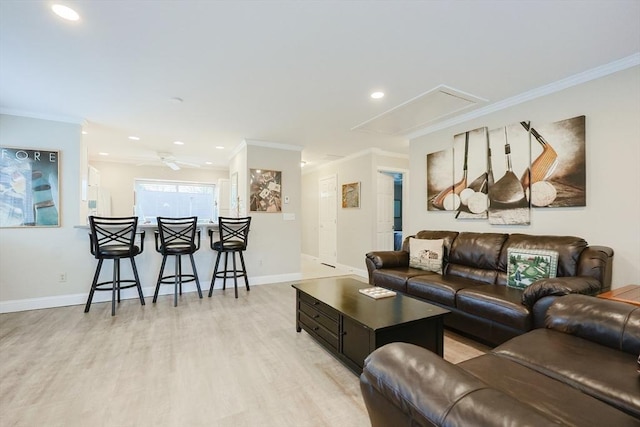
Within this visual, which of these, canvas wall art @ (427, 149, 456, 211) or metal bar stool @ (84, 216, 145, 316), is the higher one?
canvas wall art @ (427, 149, 456, 211)

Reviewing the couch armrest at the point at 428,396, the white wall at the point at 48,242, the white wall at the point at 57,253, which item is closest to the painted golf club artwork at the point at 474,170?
the couch armrest at the point at 428,396

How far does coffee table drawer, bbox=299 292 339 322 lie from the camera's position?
7.16 ft

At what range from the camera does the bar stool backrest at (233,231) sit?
4.08 m

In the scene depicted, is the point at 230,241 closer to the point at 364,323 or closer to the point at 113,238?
the point at 113,238

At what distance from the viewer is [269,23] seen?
193cm

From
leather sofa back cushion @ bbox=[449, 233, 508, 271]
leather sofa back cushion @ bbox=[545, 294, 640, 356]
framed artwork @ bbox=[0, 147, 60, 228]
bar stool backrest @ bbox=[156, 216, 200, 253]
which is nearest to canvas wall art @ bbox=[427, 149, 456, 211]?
leather sofa back cushion @ bbox=[449, 233, 508, 271]

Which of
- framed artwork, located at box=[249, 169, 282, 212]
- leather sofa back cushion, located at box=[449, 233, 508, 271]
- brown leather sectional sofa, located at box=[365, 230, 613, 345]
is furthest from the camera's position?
framed artwork, located at box=[249, 169, 282, 212]

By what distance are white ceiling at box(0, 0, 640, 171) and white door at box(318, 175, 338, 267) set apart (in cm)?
304

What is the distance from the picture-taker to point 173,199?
7500 millimetres

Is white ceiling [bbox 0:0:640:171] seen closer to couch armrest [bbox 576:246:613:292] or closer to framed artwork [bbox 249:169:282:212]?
framed artwork [bbox 249:169:282:212]

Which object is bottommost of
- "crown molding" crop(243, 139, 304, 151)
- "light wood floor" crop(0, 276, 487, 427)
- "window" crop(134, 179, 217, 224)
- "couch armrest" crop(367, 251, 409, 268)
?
"light wood floor" crop(0, 276, 487, 427)

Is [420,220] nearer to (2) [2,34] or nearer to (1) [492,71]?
(1) [492,71]

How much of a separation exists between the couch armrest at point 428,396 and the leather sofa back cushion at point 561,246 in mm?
2310

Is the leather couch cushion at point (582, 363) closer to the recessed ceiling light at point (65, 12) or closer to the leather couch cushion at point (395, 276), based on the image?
the leather couch cushion at point (395, 276)
